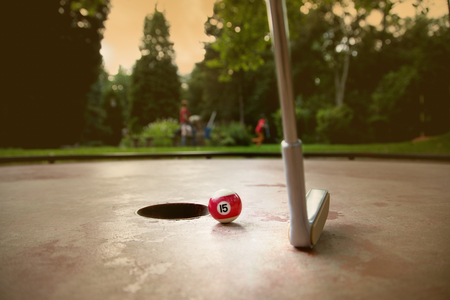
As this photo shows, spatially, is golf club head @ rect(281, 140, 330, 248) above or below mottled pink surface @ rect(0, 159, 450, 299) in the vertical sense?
above

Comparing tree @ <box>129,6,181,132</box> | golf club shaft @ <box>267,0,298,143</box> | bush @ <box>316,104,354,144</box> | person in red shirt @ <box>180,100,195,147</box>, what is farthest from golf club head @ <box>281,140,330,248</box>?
tree @ <box>129,6,181,132</box>

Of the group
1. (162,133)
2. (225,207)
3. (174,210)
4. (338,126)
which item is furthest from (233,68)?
(225,207)

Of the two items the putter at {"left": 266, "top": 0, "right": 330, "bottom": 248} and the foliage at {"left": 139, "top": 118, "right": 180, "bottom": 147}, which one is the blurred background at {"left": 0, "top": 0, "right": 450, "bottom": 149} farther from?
the putter at {"left": 266, "top": 0, "right": 330, "bottom": 248}

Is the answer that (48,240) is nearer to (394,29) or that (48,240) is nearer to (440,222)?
(440,222)

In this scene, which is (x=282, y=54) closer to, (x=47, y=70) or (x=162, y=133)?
(x=162, y=133)

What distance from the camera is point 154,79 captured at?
3909 cm

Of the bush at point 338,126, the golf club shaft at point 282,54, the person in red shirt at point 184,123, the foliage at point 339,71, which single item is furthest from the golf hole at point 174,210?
the bush at point 338,126

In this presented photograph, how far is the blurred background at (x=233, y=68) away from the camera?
10.7m

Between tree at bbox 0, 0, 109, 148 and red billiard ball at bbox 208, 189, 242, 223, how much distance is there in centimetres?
1697

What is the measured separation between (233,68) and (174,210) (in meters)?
10.7

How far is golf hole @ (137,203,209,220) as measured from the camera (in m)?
3.17

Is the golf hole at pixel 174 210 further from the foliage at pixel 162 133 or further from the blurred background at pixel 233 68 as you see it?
the foliage at pixel 162 133

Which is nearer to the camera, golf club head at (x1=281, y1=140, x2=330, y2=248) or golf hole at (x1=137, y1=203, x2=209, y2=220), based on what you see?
golf club head at (x1=281, y1=140, x2=330, y2=248)

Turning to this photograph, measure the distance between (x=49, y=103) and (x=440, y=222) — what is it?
805 inches
